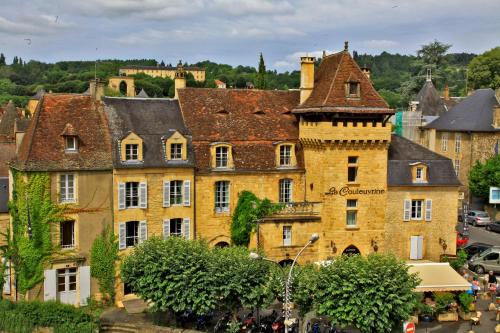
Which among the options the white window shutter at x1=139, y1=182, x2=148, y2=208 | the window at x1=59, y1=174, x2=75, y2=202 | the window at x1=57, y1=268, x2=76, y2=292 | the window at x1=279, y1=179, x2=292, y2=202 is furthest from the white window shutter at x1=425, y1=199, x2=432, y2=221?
the window at x1=57, y1=268, x2=76, y2=292

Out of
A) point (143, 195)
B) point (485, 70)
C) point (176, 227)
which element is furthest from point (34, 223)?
point (485, 70)

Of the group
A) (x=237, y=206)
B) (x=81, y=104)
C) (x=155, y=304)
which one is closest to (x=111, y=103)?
(x=81, y=104)

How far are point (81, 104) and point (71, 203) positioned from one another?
7277 mm

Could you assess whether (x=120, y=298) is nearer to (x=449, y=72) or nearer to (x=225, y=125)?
(x=225, y=125)

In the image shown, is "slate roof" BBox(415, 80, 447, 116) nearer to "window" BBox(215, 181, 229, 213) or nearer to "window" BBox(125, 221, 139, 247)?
"window" BBox(215, 181, 229, 213)

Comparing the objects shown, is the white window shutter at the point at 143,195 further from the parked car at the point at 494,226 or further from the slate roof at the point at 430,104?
the slate roof at the point at 430,104

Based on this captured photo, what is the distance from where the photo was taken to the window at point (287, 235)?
38219mm

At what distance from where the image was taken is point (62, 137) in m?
36.0

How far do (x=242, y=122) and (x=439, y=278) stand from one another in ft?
55.7

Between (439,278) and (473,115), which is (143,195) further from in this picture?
(473,115)

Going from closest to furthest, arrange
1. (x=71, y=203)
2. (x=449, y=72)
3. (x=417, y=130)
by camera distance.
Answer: (x=71, y=203), (x=417, y=130), (x=449, y=72)

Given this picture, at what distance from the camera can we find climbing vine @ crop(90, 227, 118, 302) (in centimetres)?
3556

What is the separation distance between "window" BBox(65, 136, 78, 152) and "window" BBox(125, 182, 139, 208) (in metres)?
3.98

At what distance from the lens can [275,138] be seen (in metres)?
40.6
